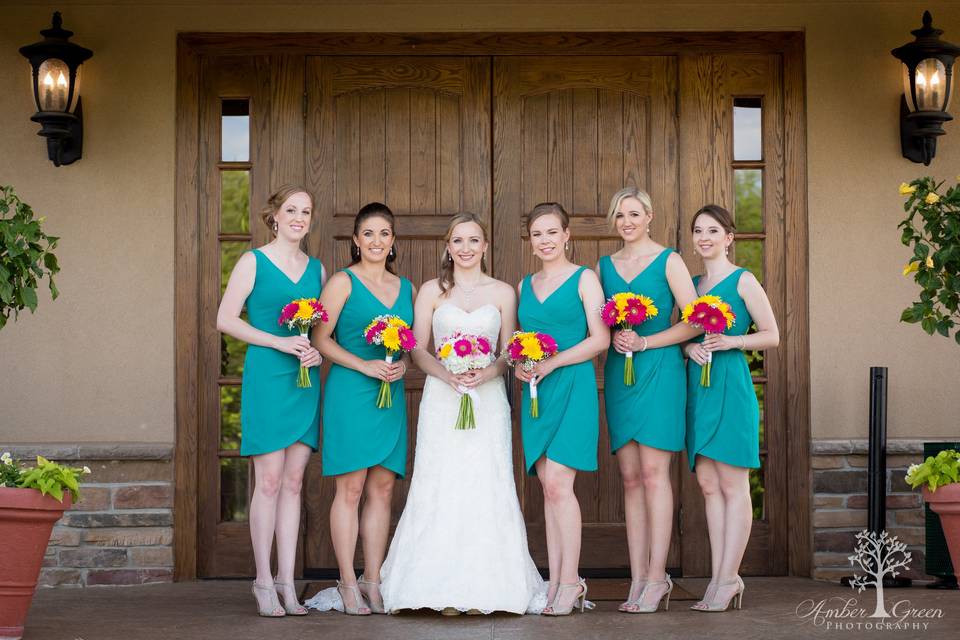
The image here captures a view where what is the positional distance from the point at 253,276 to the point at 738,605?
261 cm

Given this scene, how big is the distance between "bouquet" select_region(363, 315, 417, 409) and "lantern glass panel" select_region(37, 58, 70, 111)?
2.07 meters

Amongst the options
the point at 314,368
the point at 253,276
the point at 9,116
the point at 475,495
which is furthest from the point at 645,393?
the point at 9,116

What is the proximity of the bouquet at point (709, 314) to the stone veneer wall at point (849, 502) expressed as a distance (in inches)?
58.3

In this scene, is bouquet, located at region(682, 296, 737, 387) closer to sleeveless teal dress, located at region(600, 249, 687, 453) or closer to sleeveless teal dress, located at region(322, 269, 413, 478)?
sleeveless teal dress, located at region(600, 249, 687, 453)

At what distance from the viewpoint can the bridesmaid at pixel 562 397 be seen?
190 inches

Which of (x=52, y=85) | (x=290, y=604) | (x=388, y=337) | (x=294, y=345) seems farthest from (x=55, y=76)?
(x=290, y=604)

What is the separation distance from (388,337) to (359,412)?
1.35ft

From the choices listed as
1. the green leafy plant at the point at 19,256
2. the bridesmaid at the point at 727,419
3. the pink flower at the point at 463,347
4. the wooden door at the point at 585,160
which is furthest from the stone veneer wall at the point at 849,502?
the green leafy plant at the point at 19,256

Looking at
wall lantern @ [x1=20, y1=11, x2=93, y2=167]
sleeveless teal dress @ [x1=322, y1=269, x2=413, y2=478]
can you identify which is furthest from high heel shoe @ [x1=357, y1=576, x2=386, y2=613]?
wall lantern @ [x1=20, y1=11, x2=93, y2=167]

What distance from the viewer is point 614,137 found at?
6.01 metres

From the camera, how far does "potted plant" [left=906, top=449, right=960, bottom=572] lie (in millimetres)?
4391

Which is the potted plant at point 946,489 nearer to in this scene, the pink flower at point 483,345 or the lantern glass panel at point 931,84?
the pink flower at point 483,345

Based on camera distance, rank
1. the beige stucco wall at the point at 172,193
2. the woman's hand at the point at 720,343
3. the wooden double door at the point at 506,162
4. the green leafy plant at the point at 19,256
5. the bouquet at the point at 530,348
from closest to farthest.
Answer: the green leafy plant at the point at 19,256 < the bouquet at the point at 530,348 < the woman's hand at the point at 720,343 < the beige stucco wall at the point at 172,193 < the wooden double door at the point at 506,162

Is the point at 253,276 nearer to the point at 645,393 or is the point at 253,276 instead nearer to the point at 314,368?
the point at 314,368
